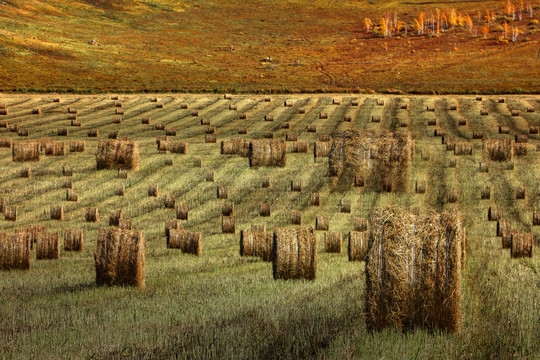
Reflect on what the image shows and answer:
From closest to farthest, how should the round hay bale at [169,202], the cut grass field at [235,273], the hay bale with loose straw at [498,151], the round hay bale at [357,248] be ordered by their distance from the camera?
the cut grass field at [235,273] → the round hay bale at [357,248] → the round hay bale at [169,202] → the hay bale with loose straw at [498,151]

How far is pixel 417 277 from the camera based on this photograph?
34.1ft

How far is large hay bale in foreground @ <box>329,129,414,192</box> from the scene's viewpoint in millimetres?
28516

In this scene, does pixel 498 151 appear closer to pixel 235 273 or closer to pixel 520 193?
pixel 520 193

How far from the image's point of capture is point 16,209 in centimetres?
2520

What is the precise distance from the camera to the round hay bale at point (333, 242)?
18812 mm

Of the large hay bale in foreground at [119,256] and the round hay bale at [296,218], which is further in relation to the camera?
the round hay bale at [296,218]

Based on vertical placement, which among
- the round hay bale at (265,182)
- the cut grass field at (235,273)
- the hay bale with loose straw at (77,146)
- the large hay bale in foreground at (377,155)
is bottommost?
the cut grass field at (235,273)

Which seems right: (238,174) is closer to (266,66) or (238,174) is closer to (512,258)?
(512,258)

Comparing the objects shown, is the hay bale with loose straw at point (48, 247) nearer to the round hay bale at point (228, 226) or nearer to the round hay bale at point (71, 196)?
the round hay bale at point (228, 226)

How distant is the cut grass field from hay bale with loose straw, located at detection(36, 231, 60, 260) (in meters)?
0.28

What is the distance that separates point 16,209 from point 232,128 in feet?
71.9

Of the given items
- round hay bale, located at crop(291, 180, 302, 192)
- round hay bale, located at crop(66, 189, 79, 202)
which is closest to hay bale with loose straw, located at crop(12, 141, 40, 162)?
round hay bale, located at crop(66, 189, 79, 202)

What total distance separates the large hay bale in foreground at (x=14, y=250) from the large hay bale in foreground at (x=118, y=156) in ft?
53.6

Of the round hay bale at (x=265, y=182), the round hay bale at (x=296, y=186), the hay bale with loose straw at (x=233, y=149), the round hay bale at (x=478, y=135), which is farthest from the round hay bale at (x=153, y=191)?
the round hay bale at (x=478, y=135)
